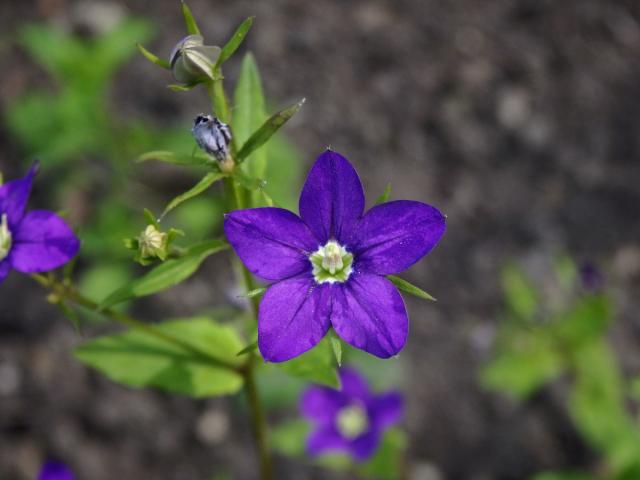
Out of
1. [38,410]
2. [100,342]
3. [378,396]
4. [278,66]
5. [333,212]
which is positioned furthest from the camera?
[278,66]

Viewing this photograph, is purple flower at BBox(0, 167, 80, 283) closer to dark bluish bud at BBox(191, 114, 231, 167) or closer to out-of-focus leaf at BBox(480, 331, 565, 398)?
dark bluish bud at BBox(191, 114, 231, 167)

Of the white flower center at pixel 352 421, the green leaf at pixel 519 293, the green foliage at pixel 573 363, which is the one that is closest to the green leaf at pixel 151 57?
the white flower center at pixel 352 421

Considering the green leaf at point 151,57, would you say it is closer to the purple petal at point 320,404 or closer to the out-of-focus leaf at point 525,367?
the purple petal at point 320,404

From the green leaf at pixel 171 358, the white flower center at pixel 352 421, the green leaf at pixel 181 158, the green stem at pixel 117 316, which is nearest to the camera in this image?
the green leaf at pixel 181 158

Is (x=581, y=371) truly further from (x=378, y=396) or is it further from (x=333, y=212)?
(x=333, y=212)

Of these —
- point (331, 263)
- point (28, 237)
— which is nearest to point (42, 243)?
point (28, 237)

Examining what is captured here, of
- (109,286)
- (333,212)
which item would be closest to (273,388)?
(109,286)

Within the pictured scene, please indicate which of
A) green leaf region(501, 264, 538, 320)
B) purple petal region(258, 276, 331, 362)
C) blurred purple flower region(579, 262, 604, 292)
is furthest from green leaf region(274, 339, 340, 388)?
green leaf region(501, 264, 538, 320)
